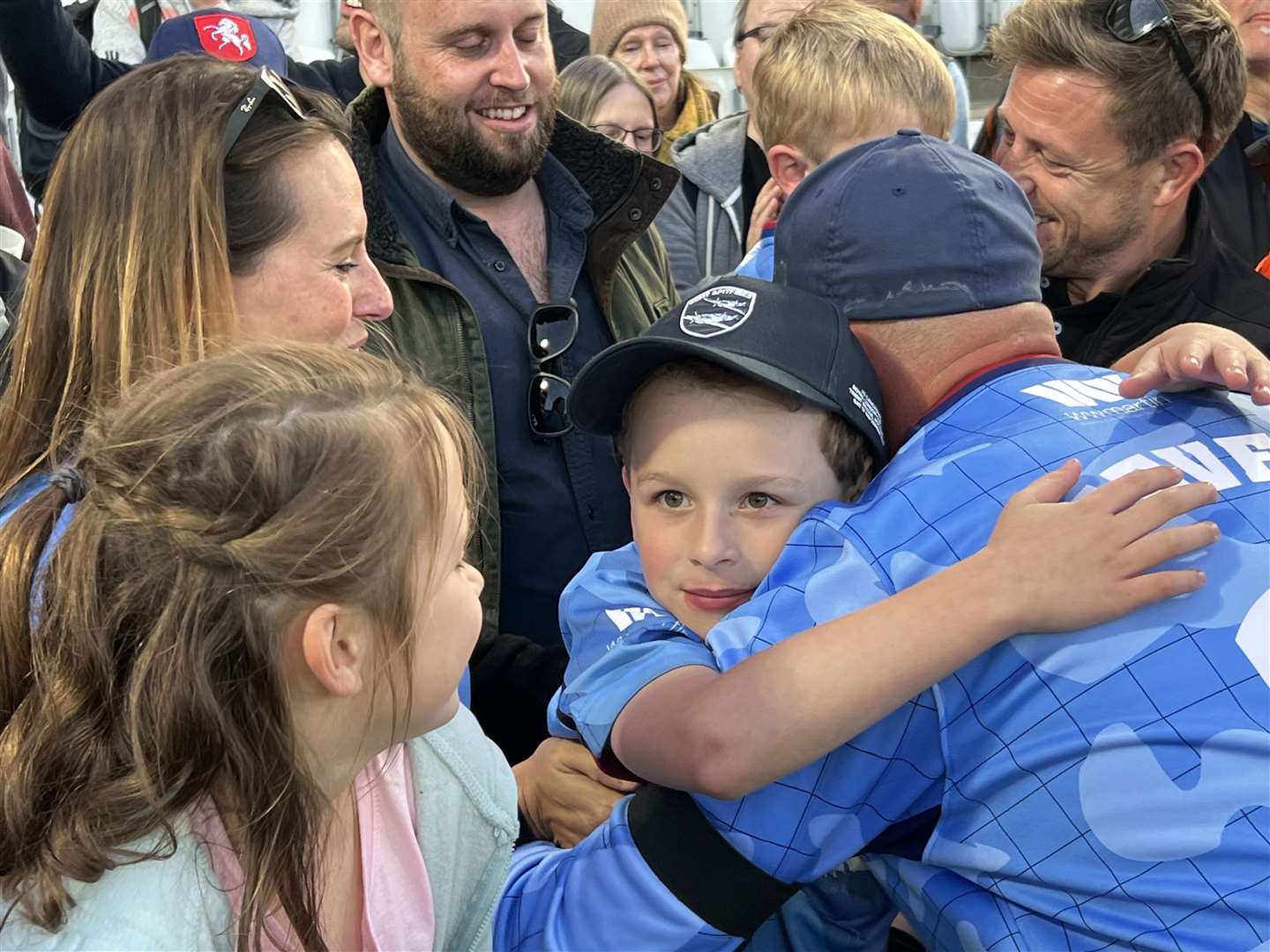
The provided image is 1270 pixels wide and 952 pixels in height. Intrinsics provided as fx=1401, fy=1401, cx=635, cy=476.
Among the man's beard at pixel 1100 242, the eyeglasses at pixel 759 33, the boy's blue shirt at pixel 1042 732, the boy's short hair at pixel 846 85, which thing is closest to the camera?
the boy's blue shirt at pixel 1042 732

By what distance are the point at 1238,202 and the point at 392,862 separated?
3.12 m

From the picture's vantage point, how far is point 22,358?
203cm

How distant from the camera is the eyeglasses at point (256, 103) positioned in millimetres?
2168

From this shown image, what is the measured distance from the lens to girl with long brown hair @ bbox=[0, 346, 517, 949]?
Answer: 132 cm

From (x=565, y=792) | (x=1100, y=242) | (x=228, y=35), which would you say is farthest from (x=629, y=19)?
(x=565, y=792)

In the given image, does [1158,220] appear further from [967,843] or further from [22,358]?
A: [22,358]

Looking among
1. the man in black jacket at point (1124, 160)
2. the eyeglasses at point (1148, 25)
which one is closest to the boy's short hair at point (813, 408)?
the man in black jacket at point (1124, 160)

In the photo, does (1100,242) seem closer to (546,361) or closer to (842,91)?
(842,91)

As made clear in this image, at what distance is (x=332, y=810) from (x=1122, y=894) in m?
0.82

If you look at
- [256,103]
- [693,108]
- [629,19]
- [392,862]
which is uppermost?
[256,103]

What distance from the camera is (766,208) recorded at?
3736 millimetres

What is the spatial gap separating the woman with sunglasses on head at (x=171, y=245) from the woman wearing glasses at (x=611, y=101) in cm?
262

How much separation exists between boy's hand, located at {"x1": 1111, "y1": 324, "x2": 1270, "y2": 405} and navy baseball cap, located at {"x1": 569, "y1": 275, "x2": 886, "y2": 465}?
29 centimetres

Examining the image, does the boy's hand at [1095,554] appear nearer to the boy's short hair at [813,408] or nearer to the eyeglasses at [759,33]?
the boy's short hair at [813,408]
